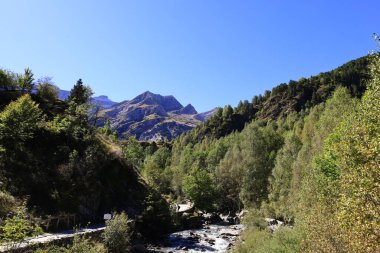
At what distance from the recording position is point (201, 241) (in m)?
54.8

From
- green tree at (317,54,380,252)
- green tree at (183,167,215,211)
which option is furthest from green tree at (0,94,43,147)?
green tree at (317,54,380,252)

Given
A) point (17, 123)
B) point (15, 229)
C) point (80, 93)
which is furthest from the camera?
point (80, 93)

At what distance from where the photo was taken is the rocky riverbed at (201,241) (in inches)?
1915

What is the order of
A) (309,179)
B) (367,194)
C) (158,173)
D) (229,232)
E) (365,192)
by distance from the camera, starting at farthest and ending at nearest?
(158,173)
(229,232)
(309,179)
(367,194)
(365,192)

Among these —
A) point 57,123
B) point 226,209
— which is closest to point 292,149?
point 226,209

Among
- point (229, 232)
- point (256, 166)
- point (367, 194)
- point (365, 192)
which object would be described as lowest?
point (229, 232)

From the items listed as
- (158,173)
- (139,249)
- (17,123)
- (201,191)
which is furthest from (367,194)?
(158,173)

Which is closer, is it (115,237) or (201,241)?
(115,237)

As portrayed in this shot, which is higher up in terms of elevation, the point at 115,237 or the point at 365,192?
the point at 365,192

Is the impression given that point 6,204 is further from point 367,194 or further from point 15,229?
point 367,194

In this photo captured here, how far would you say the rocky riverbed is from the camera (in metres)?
48.6

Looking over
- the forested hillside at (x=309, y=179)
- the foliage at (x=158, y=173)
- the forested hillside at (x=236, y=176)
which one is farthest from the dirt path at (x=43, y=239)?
the foliage at (x=158, y=173)

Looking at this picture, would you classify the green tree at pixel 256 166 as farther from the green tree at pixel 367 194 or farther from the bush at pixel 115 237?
the green tree at pixel 367 194

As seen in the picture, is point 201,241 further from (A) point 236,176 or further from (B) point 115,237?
(A) point 236,176
